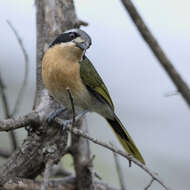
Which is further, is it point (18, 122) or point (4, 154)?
point (4, 154)

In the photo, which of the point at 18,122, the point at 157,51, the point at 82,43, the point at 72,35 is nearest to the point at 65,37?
the point at 72,35

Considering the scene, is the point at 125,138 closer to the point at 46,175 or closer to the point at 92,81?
the point at 92,81

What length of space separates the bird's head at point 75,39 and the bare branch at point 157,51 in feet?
5.37

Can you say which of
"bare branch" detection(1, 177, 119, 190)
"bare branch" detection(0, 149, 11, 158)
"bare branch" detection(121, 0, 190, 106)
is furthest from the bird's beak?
"bare branch" detection(121, 0, 190, 106)

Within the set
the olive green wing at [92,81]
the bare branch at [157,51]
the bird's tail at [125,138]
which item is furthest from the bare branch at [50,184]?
the bare branch at [157,51]

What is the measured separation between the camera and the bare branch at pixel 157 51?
4.66ft

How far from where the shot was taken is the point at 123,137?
3555 millimetres

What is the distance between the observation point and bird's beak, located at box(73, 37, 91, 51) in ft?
10.7

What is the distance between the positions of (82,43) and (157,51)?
1.84 m

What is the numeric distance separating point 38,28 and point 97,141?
189 cm

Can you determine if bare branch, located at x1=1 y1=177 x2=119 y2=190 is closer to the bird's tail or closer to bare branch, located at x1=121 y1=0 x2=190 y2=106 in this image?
the bird's tail

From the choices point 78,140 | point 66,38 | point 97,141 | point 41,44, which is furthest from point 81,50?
point 97,141

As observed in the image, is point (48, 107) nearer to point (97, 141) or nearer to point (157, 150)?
point (97, 141)

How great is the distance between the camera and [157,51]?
4.94 ft
